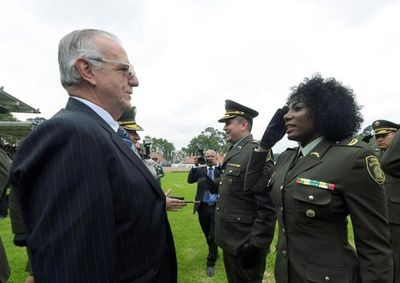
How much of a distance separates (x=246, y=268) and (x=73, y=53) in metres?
3.29

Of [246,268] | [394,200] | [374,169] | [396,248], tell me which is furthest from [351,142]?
[396,248]

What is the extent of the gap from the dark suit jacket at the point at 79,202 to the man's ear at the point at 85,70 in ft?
0.74

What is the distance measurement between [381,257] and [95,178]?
6.35 feet

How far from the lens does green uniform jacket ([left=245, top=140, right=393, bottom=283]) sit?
7.23 feet

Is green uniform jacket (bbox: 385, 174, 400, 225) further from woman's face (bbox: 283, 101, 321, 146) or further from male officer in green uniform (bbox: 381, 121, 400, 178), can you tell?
woman's face (bbox: 283, 101, 321, 146)

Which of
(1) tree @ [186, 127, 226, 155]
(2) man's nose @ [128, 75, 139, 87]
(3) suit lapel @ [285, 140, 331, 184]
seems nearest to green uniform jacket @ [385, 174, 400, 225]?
(3) suit lapel @ [285, 140, 331, 184]

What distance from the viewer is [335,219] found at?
234 cm

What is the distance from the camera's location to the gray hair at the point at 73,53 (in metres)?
1.63

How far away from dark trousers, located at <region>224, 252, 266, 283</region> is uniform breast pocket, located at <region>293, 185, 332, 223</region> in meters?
1.74

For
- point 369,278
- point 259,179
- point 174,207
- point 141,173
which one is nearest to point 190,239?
point 259,179

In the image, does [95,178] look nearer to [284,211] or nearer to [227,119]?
[284,211]

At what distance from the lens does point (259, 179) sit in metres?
3.81

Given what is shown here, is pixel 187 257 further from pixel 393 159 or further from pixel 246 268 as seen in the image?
pixel 393 159

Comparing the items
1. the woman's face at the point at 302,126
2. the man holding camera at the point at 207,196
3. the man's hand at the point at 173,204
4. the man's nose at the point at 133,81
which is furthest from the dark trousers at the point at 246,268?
the man's nose at the point at 133,81
